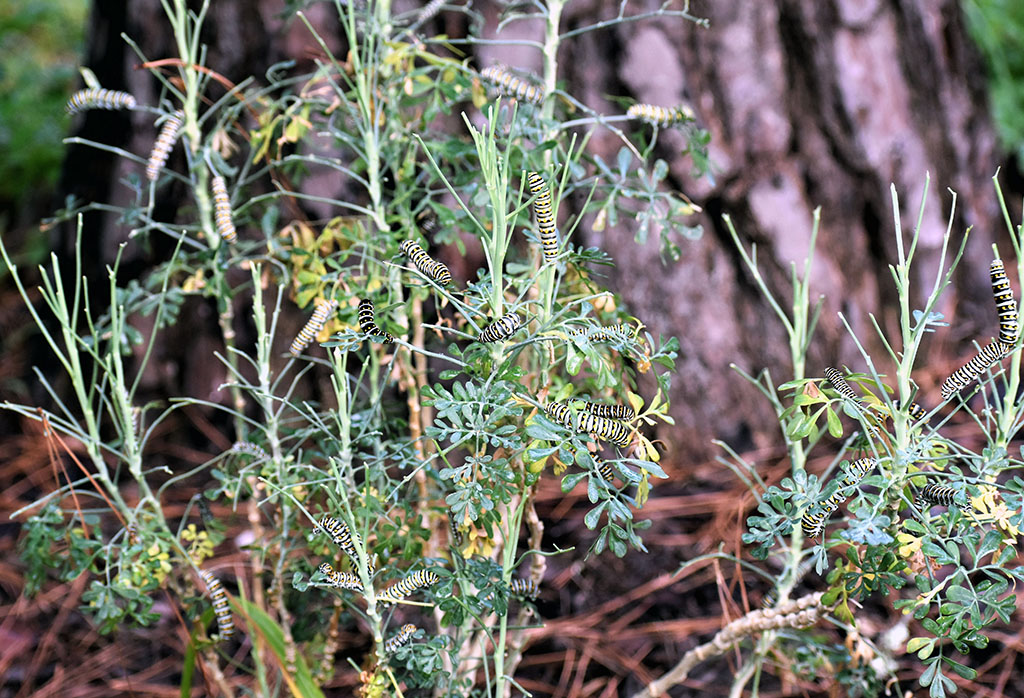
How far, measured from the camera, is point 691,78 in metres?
2.39

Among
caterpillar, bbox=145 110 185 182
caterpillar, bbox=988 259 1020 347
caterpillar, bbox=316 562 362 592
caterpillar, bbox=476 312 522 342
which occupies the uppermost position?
caterpillar, bbox=145 110 185 182

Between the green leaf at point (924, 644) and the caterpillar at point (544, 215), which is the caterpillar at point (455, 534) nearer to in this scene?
the caterpillar at point (544, 215)

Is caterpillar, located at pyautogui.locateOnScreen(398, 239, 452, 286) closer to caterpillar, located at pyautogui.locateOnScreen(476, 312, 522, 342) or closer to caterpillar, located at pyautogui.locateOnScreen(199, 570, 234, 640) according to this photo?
caterpillar, located at pyautogui.locateOnScreen(476, 312, 522, 342)

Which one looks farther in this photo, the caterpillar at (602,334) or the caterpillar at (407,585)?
the caterpillar at (407,585)

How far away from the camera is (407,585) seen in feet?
3.97

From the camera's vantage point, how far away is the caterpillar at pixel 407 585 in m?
1.21

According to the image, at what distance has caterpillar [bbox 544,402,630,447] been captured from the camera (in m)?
1.11

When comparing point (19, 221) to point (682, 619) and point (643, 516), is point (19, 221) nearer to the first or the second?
point (643, 516)

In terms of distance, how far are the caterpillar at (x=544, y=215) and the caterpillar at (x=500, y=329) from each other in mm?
135

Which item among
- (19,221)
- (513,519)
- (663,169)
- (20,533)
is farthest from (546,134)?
(19,221)

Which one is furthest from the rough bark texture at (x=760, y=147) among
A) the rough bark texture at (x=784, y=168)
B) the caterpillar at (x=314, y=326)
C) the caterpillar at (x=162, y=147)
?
the caterpillar at (x=314, y=326)

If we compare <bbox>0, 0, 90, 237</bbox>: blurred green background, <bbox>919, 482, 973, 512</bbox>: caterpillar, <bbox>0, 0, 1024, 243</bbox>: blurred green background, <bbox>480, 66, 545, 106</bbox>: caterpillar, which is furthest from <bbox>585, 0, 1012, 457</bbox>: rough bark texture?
<bbox>0, 0, 90, 237</bbox>: blurred green background

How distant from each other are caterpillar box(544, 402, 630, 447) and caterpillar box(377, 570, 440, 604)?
1.01 feet

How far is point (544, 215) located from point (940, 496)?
66 cm
